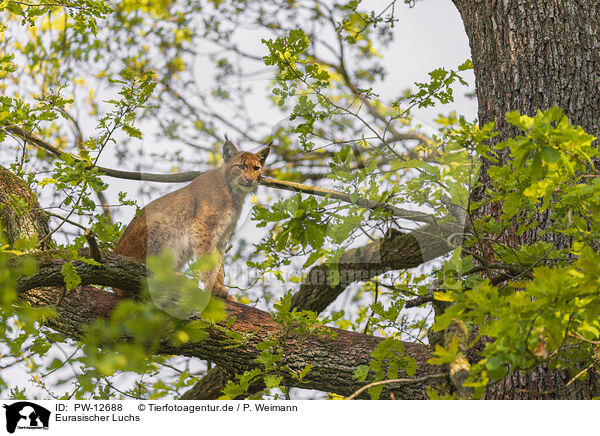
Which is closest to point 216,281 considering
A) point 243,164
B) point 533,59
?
point 243,164

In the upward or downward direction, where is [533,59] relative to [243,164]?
upward

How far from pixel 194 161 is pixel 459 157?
912 mm

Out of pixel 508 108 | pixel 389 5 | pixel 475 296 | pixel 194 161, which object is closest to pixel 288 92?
pixel 194 161

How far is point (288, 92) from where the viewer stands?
196 centimetres

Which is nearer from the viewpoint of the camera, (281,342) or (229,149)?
(229,149)

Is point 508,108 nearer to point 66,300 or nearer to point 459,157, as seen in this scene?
point 459,157

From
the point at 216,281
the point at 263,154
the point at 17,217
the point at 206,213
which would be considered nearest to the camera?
the point at 263,154

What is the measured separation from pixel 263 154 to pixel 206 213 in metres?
0.56

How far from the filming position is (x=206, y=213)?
7.65 feet

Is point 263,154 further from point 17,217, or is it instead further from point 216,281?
point 17,217
